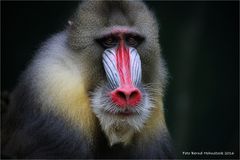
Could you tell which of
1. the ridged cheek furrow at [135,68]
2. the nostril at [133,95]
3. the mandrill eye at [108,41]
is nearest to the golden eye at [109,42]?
the mandrill eye at [108,41]

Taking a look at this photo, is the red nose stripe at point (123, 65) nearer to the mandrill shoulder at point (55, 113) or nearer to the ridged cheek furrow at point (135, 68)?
the ridged cheek furrow at point (135, 68)

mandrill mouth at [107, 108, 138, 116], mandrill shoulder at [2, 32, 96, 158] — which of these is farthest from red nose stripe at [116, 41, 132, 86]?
mandrill shoulder at [2, 32, 96, 158]

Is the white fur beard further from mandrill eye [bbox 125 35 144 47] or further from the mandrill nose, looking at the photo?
mandrill eye [bbox 125 35 144 47]

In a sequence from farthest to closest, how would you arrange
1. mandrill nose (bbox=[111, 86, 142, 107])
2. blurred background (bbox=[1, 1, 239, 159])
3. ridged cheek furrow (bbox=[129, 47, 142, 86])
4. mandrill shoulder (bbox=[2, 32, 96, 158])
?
blurred background (bbox=[1, 1, 239, 159]) < mandrill shoulder (bbox=[2, 32, 96, 158]) < ridged cheek furrow (bbox=[129, 47, 142, 86]) < mandrill nose (bbox=[111, 86, 142, 107])

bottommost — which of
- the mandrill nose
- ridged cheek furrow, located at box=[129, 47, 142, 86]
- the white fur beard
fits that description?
the white fur beard

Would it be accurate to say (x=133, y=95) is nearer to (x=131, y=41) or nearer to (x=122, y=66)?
(x=122, y=66)

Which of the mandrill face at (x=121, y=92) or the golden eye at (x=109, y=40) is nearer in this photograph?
the mandrill face at (x=121, y=92)

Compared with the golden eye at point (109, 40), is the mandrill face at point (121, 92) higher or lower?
lower

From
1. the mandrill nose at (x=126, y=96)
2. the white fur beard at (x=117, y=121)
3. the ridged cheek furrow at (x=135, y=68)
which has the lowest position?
A: the white fur beard at (x=117, y=121)

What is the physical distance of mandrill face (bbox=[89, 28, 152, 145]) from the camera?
10.8 feet

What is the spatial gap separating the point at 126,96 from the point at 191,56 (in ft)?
10.3

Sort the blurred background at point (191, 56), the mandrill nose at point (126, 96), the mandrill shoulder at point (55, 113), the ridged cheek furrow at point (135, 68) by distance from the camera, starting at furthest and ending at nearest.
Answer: the blurred background at point (191, 56), the mandrill shoulder at point (55, 113), the ridged cheek furrow at point (135, 68), the mandrill nose at point (126, 96)

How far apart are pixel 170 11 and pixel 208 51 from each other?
25.3 inches

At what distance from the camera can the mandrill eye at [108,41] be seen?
11.6 ft
